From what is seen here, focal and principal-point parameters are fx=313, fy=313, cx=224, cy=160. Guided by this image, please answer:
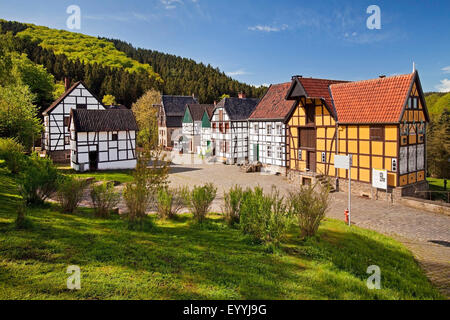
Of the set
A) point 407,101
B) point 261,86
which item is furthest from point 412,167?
point 261,86

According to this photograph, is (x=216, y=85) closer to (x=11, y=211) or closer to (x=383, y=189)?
(x=383, y=189)

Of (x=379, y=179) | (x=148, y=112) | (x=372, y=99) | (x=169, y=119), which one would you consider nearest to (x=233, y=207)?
(x=379, y=179)

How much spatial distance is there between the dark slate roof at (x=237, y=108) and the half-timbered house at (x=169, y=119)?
60.9ft

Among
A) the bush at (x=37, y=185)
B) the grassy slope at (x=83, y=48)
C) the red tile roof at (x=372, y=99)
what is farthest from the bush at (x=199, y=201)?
the grassy slope at (x=83, y=48)

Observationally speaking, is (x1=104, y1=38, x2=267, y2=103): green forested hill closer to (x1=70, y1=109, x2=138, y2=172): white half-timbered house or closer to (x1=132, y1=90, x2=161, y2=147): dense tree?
(x1=132, y1=90, x2=161, y2=147): dense tree

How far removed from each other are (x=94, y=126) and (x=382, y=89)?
994 inches

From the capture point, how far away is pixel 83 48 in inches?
5226

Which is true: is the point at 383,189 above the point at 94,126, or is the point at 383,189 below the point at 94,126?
below

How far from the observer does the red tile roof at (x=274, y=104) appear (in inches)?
1252

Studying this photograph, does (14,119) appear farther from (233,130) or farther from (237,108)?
(237,108)

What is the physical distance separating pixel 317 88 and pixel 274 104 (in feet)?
29.0

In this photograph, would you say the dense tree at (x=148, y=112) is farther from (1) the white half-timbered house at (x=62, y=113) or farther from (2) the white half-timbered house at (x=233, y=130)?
(2) the white half-timbered house at (x=233, y=130)
